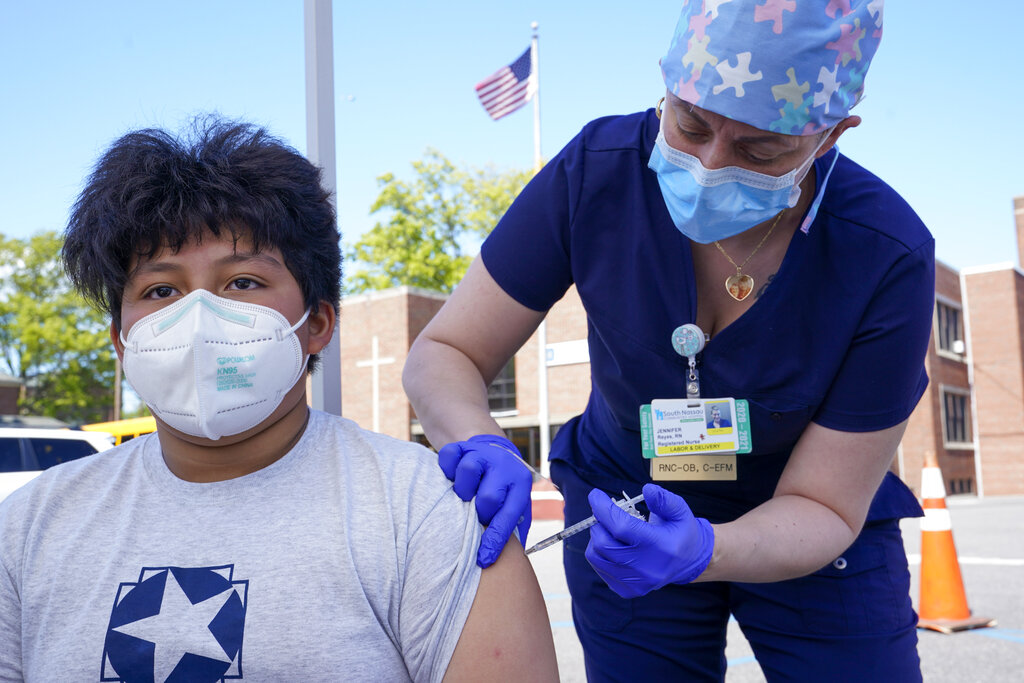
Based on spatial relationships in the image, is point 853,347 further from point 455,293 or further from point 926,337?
point 455,293

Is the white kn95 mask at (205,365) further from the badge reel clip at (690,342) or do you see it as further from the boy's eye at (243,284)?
the badge reel clip at (690,342)

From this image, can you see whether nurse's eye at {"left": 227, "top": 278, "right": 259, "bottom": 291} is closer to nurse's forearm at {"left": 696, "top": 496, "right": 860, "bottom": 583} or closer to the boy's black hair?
the boy's black hair

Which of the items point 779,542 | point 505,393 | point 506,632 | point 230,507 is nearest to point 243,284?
→ point 230,507

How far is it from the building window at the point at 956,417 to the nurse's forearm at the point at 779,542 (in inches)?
1034

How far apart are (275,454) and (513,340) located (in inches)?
24.7

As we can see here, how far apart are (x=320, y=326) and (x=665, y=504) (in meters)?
0.75

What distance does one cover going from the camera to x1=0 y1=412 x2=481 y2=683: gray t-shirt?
133cm

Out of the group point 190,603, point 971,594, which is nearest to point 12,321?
point 971,594

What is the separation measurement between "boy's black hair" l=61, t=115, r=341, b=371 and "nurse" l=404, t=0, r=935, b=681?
408 millimetres

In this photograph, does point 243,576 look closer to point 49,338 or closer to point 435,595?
point 435,595

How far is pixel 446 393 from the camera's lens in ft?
6.14

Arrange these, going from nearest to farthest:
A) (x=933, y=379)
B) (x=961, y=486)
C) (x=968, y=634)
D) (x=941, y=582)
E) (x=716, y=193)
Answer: (x=716, y=193) < (x=968, y=634) < (x=941, y=582) < (x=933, y=379) < (x=961, y=486)

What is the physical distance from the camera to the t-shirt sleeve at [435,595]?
1.36m

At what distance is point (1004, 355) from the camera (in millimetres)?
27422
